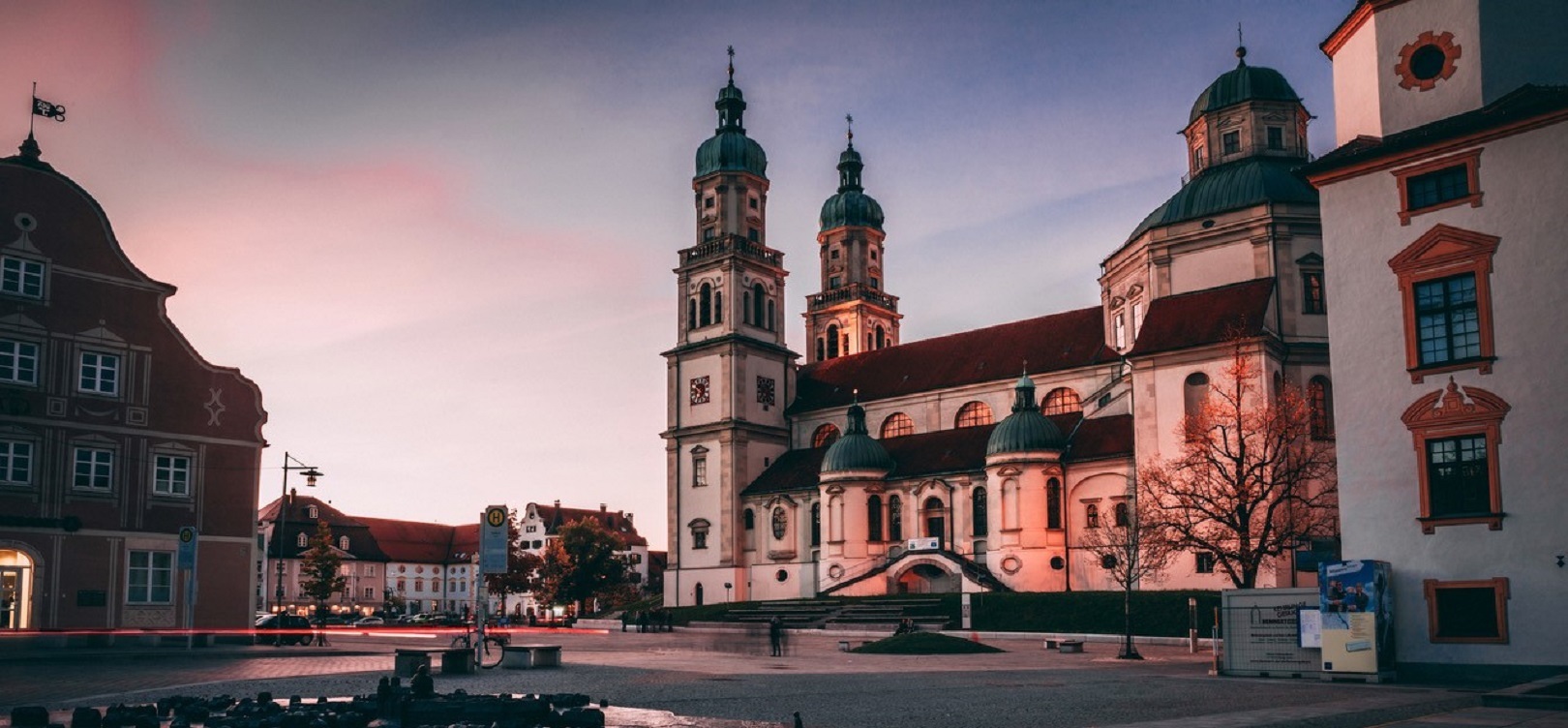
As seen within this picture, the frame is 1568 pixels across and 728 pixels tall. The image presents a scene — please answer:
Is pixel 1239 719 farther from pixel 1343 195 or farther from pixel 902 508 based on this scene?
pixel 902 508

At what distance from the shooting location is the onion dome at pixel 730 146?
82.2m

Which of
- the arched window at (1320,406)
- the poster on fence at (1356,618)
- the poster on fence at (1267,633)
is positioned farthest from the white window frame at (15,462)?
the arched window at (1320,406)

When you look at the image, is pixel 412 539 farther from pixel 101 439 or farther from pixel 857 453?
pixel 101 439

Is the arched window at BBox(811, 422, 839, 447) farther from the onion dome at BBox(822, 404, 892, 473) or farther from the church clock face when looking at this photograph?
the church clock face

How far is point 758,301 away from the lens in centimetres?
8238

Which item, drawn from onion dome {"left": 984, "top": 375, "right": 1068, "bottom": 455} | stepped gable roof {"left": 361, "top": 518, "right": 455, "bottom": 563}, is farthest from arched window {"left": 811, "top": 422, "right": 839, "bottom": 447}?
stepped gable roof {"left": 361, "top": 518, "right": 455, "bottom": 563}

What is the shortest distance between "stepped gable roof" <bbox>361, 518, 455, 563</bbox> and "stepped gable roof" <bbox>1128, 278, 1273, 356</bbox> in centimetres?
8735

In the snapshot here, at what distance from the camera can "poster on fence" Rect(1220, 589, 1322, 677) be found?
26578 mm

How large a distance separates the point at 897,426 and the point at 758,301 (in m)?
13.2

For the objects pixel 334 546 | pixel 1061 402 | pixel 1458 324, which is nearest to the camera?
pixel 1458 324

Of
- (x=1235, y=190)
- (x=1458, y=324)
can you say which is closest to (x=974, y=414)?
(x=1235, y=190)

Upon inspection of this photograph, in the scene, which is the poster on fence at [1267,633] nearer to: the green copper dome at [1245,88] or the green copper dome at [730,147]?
the green copper dome at [1245,88]

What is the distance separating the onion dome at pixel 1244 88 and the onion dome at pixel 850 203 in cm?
3785

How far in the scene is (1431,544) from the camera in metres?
26.2
